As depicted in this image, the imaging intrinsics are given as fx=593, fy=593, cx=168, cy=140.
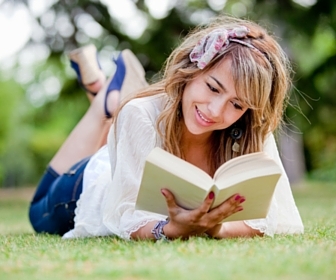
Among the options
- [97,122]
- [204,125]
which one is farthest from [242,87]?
[97,122]

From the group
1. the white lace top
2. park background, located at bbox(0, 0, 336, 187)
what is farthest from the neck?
park background, located at bbox(0, 0, 336, 187)

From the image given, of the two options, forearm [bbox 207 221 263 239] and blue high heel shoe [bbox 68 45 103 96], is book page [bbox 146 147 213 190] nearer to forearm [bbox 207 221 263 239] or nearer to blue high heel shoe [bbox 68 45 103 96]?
forearm [bbox 207 221 263 239]

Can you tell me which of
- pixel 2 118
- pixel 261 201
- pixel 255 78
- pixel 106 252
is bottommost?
pixel 2 118

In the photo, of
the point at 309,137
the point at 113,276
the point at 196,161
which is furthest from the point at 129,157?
the point at 309,137

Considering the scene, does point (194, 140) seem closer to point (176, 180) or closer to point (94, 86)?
point (176, 180)

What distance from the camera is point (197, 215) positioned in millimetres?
1957

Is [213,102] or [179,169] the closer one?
[179,169]

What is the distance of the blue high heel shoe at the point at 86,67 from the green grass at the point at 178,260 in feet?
6.75

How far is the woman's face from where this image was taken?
2186 millimetres

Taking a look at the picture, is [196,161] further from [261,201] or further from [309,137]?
[309,137]

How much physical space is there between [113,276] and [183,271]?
0.56 feet

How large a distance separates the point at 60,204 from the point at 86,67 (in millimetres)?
1302

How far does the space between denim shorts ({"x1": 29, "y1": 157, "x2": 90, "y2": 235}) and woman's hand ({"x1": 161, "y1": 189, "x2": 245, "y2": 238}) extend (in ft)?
3.66

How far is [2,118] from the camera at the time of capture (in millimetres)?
16625
